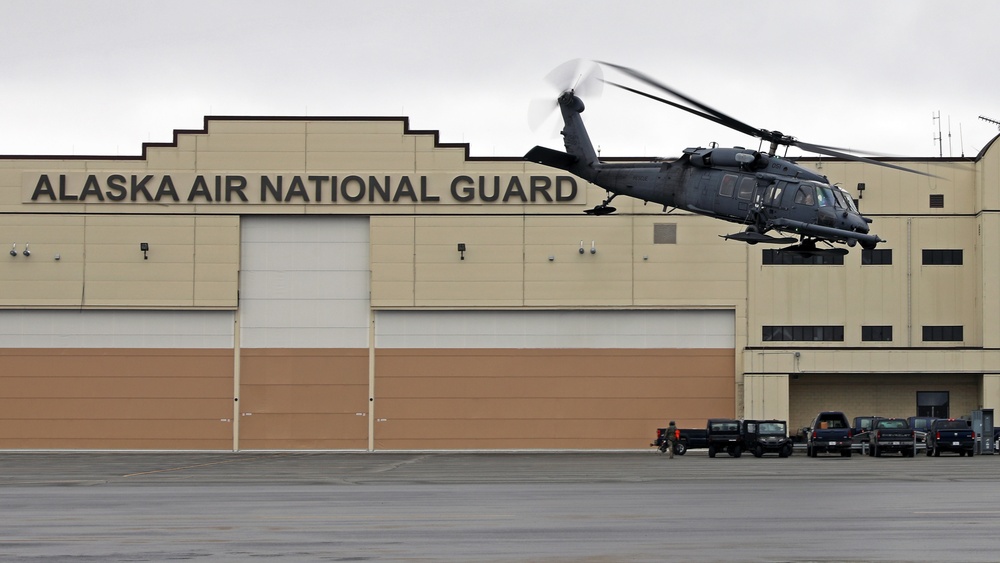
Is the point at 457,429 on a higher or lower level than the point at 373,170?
lower

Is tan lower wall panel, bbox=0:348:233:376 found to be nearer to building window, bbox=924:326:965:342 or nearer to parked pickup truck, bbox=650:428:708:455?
parked pickup truck, bbox=650:428:708:455

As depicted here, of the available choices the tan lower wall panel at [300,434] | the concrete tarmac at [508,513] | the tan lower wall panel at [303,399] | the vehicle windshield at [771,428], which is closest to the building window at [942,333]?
the vehicle windshield at [771,428]

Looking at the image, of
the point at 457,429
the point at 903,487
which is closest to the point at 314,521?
the point at 903,487

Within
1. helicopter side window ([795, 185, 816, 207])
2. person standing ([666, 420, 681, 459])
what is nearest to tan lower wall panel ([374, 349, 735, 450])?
person standing ([666, 420, 681, 459])

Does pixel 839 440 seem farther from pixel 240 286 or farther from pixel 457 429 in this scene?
pixel 240 286

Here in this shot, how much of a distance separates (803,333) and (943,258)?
713 cm

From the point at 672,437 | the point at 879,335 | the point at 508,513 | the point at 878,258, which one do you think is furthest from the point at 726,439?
the point at 508,513

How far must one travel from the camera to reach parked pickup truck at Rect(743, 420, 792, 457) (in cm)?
4862

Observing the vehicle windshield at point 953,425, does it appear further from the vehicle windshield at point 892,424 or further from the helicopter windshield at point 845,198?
the helicopter windshield at point 845,198

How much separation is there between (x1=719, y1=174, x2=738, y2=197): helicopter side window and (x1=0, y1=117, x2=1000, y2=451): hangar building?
20940mm

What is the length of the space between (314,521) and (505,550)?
519 cm

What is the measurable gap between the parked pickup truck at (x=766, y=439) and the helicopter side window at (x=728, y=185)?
14768mm

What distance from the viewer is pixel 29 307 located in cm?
5809

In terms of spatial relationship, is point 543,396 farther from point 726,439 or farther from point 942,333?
point 942,333
